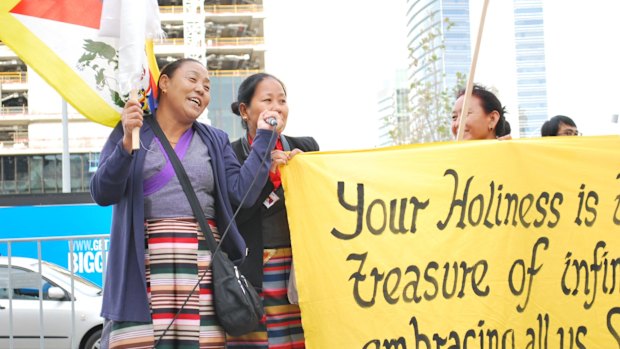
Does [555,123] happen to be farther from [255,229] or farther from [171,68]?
[171,68]

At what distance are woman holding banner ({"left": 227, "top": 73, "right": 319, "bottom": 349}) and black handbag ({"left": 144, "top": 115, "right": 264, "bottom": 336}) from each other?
272 mm

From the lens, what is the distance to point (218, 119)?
48.7 m

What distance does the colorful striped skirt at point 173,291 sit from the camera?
2938 millimetres

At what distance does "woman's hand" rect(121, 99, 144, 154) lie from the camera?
9.39ft

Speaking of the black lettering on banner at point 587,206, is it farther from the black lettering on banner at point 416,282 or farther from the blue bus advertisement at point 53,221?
the blue bus advertisement at point 53,221

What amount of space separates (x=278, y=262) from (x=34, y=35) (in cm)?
136

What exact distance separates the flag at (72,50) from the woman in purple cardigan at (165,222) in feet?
0.47

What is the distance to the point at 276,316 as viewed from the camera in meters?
3.36

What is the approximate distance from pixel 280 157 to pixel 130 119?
2.42 ft

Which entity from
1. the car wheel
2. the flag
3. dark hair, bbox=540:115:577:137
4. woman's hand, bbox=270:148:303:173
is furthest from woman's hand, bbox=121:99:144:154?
the car wheel

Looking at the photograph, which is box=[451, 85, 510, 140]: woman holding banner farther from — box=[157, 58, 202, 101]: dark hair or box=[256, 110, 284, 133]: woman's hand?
box=[157, 58, 202, 101]: dark hair

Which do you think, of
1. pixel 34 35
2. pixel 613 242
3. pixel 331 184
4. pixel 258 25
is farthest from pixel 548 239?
pixel 258 25

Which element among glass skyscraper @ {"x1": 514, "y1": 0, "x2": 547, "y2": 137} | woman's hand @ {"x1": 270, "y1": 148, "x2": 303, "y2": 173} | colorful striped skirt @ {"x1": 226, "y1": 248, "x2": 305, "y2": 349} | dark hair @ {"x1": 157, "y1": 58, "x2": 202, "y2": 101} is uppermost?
glass skyscraper @ {"x1": 514, "y1": 0, "x2": 547, "y2": 137}

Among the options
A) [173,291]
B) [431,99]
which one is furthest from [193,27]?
[173,291]
